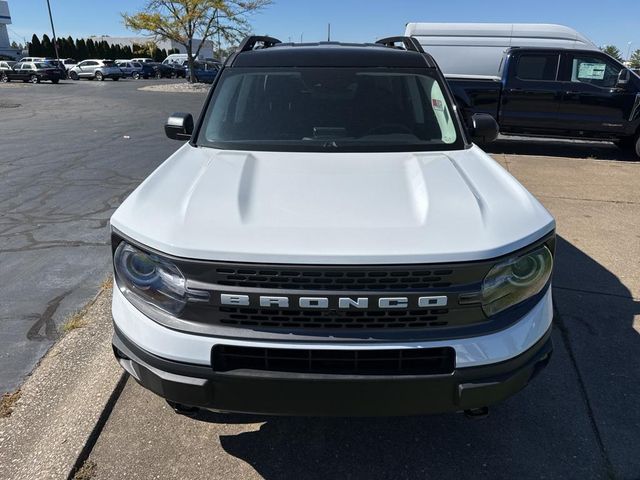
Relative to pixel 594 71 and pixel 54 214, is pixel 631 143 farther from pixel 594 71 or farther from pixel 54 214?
pixel 54 214

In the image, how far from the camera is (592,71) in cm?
1011

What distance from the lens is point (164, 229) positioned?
207 cm

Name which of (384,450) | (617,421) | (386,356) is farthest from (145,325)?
(617,421)

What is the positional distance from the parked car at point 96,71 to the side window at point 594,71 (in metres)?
40.9

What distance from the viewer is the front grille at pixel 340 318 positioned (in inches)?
76.0

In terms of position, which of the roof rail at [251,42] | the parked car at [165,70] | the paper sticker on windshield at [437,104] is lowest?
the parked car at [165,70]

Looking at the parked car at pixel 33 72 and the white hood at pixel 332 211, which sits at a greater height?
the white hood at pixel 332 211

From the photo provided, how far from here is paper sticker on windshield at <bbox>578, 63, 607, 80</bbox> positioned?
396 inches

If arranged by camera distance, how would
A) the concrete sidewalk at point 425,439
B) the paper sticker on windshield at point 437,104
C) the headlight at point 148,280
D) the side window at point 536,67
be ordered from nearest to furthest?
1. the headlight at point 148,280
2. the concrete sidewalk at point 425,439
3. the paper sticker on windshield at point 437,104
4. the side window at point 536,67

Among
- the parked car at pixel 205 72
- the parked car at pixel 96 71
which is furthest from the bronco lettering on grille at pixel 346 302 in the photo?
the parked car at pixel 96 71

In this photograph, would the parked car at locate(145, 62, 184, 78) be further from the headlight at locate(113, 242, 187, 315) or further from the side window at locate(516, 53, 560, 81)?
the headlight at locate(113, 242, 187, 315)

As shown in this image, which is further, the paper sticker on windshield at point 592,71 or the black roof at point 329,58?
the paper sticker on windshield at point 592,71

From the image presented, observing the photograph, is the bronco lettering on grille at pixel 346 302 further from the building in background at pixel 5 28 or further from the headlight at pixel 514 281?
the building in background at pixel 5 28

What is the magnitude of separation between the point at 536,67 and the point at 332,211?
9.82 meters
